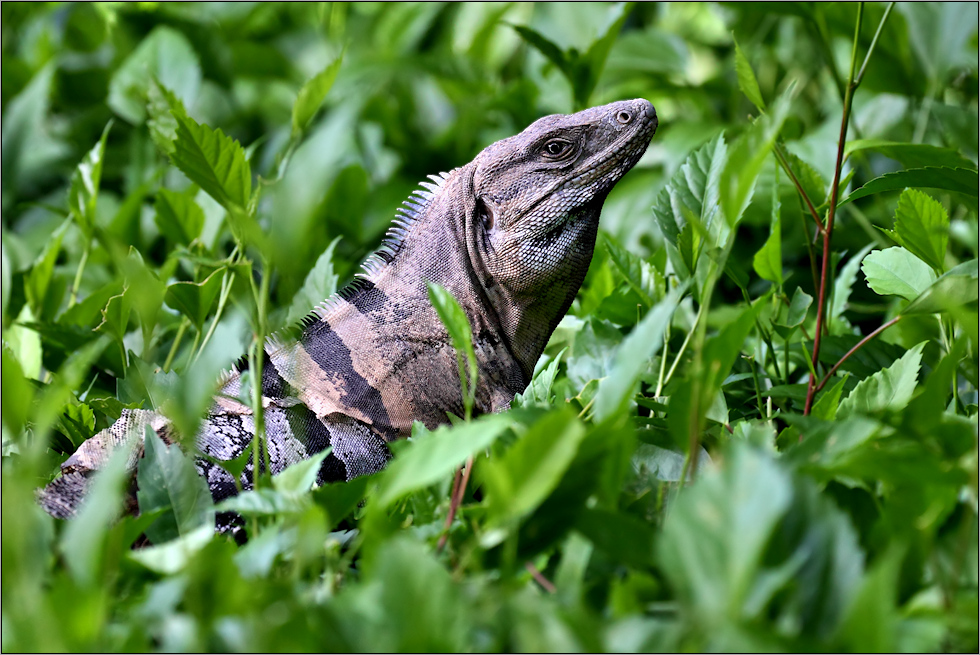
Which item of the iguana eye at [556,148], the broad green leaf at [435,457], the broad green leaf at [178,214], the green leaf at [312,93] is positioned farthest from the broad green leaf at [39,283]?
the broad green leaf at [435,457]

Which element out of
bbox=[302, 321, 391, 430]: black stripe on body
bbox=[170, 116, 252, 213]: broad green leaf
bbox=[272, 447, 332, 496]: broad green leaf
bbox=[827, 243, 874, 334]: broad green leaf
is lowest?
bbox=[827, 243, 874, 334]: broad green leaf

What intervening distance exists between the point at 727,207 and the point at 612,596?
2.26 feet

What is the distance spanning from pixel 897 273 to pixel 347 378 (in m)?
1.55

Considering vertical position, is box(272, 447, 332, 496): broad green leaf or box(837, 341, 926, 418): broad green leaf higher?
box(272, 447, 332, 496): broad green leaf

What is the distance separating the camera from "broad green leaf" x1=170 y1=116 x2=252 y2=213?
2.24 metres

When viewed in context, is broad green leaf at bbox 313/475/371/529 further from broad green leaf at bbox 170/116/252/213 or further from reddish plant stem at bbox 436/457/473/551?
broad green leaf at bbox 170/116/252/213

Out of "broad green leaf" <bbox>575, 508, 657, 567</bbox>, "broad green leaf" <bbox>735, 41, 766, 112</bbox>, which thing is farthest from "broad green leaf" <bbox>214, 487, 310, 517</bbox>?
"broad green leaf" <bbox>735, 41, 766, 112</bbox>

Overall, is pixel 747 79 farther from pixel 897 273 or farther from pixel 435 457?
pixel 435 457

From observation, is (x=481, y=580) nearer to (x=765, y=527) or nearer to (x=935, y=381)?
(x=765, y=527)

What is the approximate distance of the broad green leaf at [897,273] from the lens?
252 centimetres

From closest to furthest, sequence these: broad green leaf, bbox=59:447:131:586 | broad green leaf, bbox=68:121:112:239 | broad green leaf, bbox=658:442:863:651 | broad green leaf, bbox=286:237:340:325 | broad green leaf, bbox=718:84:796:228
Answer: broad green leaf, bbox=658:442:863:651 → broad green leaf, bbox=59:447:131:586 → broad green leaf, bbox=718:84:796:228 → broad green leaf, bbox=286:237:340:325 → broad green leaf, bbox=68:121:112:239

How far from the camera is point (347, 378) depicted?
285cm

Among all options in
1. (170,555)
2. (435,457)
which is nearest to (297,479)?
(170,555)

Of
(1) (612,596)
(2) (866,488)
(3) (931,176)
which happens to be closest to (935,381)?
(2) (866,488)
